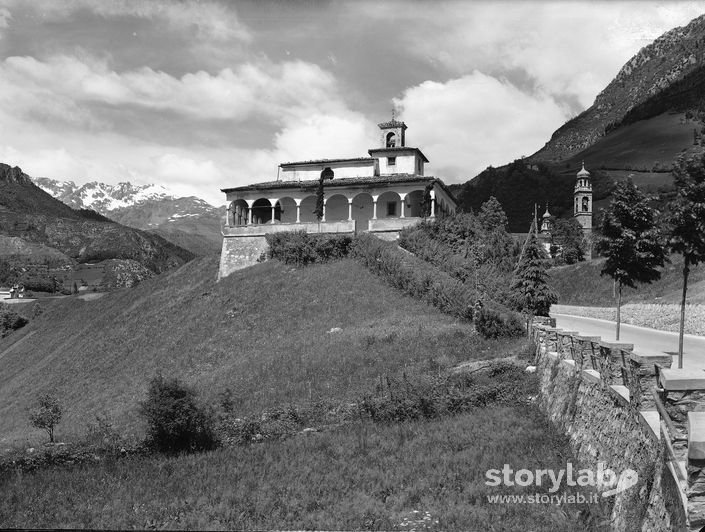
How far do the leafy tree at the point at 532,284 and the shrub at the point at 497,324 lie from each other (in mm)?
8226

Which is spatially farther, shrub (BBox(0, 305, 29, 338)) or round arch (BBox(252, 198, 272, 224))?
shrub (BBox(0, 305, 29, 338))

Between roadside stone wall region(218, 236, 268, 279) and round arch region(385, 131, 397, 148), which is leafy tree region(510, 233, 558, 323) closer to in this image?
roadside stone wall region(218, 236, 268, 279)

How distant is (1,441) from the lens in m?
28.3

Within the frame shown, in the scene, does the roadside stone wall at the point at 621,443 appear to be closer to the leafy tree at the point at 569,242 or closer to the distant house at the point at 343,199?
the distant house at the point at 343,199

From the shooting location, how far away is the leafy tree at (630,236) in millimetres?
24344

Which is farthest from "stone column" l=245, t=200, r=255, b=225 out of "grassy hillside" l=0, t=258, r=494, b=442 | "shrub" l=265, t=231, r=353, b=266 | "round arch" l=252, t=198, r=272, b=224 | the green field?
the green field

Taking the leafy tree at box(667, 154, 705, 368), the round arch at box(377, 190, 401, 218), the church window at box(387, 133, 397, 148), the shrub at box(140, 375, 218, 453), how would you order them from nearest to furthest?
the shrub at box(140, 375, 218, 453), the leafy tree at box(667, 154, 705, 368), the round arch at box(377, 190, 401, 218), the church window at box(387, 133, 397, 148)

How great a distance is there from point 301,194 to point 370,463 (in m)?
39.9

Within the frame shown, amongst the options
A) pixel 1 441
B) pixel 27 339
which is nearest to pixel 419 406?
pixel 1 441

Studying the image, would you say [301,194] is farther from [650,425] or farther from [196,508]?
[650,425]

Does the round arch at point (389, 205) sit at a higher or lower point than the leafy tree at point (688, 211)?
higher

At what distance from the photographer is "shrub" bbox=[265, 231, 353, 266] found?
150 ft

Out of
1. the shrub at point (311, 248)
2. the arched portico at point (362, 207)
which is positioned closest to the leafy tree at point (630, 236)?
the shrub at point (311, 248)

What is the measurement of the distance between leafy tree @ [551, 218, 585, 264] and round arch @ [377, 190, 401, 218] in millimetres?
39109
